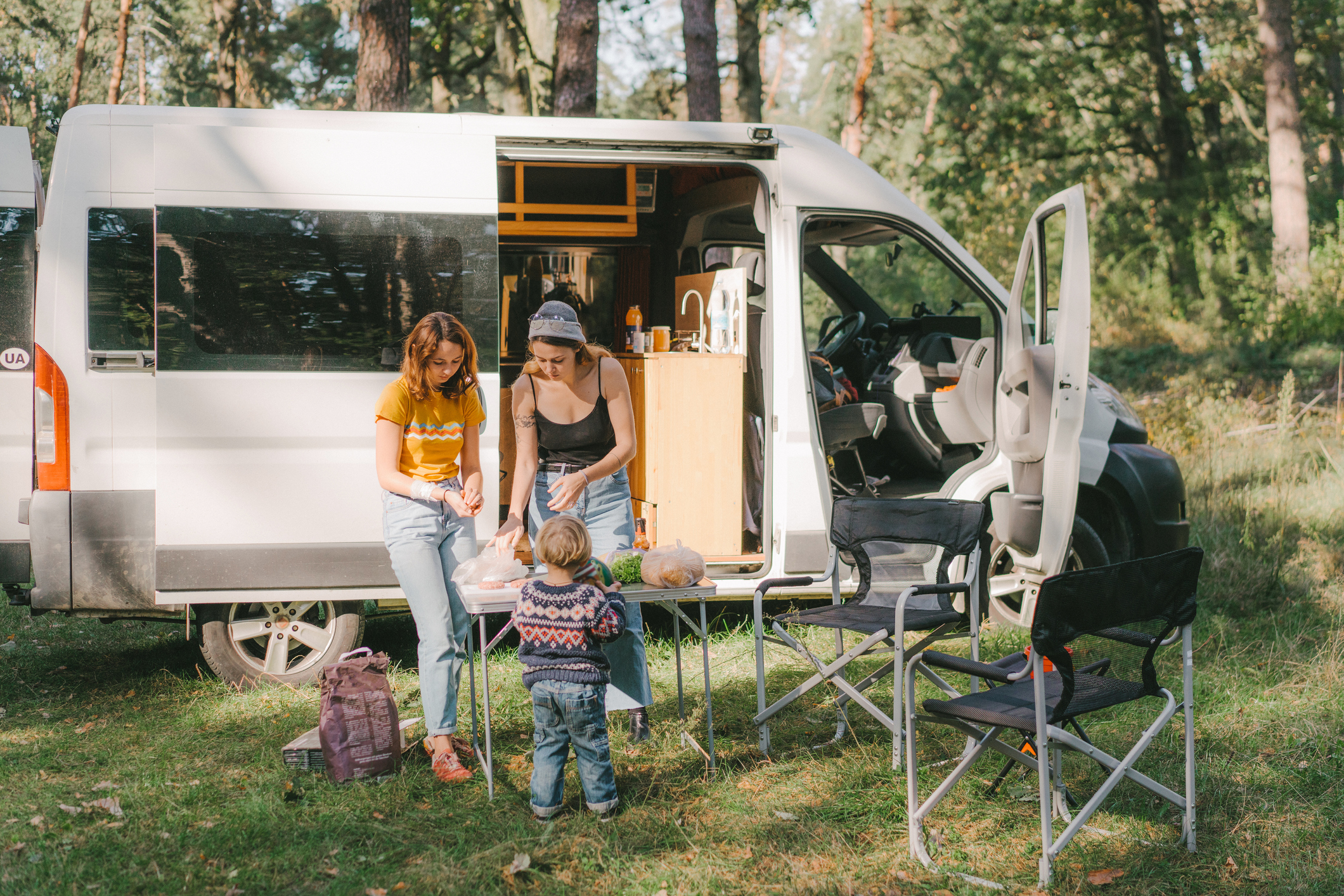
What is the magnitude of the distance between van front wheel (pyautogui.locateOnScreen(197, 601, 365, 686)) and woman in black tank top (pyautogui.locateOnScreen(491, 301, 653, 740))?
1306 millimetres

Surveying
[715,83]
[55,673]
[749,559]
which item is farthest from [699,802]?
[715,83]

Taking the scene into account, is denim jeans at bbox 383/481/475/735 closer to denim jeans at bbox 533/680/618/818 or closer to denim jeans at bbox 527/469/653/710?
denim jeans at bbox 527/469/653/710

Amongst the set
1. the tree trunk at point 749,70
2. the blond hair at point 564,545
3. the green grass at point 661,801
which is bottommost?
the green grass at point 661,801

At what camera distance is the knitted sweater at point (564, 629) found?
344 cm

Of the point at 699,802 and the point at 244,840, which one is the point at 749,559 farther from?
the point at 244,840

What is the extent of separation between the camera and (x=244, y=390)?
15.3 ft

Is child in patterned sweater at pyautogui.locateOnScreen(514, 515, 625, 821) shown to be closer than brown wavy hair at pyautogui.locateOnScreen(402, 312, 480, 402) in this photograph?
Yes

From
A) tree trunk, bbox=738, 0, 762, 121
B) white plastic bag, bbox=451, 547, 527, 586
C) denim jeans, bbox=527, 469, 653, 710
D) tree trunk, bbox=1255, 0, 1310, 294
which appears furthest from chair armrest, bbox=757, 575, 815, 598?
tree trunk, bbox=1255, 0, 1310, 294

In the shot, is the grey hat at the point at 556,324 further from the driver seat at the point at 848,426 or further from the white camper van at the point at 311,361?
the driver seat at the point at 848,426

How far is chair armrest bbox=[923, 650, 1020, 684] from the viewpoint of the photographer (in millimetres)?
3242

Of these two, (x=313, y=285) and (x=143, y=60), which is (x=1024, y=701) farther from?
(x=143, y=60)

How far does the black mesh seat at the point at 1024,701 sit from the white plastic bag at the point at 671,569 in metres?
0.91

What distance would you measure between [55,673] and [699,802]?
3591 mm

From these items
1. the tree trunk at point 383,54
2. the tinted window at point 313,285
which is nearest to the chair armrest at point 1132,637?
the tinted window at point 313,285
